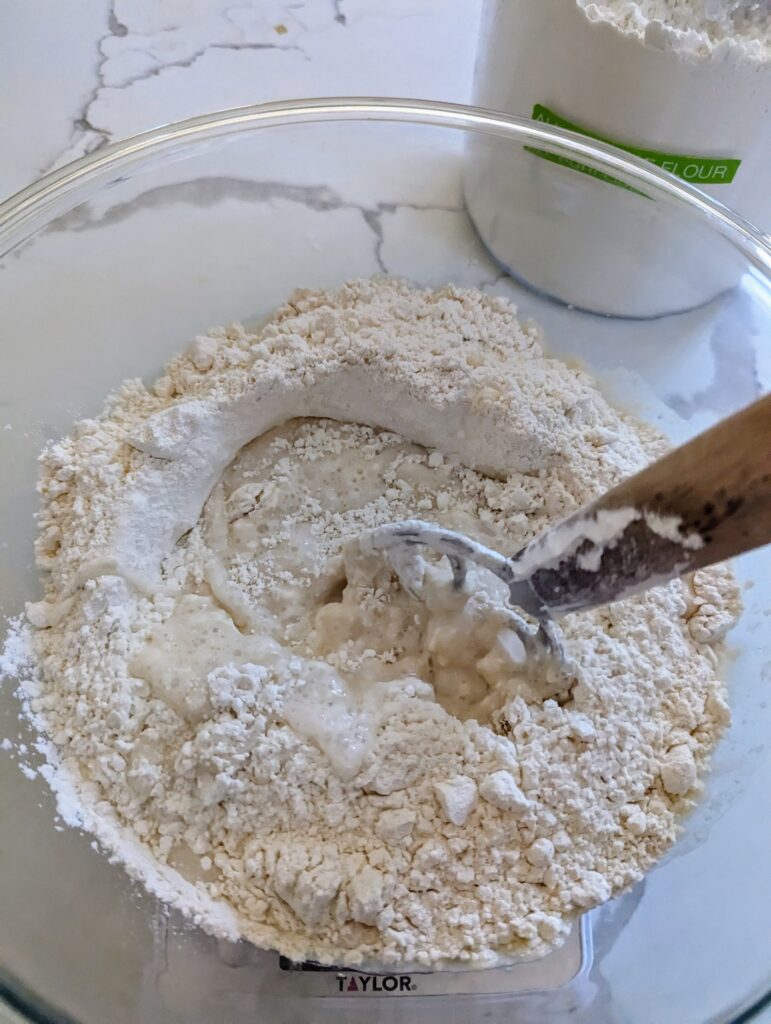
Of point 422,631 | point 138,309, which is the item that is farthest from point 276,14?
point 422,631

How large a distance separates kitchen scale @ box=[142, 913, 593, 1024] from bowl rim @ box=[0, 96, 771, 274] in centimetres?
69

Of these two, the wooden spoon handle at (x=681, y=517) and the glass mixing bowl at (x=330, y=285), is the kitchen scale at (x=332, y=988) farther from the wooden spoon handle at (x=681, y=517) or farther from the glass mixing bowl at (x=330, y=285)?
the wooden spoon handle at (x=681, y=517)

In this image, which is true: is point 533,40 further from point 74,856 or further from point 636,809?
point 74,856

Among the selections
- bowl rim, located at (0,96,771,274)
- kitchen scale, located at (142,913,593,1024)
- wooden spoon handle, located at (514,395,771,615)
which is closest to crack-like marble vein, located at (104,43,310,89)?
bowl rim, located at (0,96,771,274)

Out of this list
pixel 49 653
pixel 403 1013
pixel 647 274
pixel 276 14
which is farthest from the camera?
pixel 276 14

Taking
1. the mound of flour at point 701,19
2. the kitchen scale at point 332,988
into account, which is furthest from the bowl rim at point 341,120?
the kitchen scale at point 332,988

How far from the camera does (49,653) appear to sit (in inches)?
29.7

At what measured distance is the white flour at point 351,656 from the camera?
Answer: 662 millimetres

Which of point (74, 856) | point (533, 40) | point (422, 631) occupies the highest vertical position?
point (533, 40)

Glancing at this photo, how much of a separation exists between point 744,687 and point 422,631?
30 cm

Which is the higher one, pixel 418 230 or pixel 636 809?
pixel 418 230

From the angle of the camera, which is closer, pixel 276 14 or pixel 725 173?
pixel 725 173

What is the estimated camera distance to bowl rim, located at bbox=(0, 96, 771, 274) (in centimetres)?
84

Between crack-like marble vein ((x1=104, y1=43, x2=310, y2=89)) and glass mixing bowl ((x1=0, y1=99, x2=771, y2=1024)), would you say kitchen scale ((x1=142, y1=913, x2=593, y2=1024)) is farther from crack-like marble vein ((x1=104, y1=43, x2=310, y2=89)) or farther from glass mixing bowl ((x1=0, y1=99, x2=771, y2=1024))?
crack-like marble vein ((x1=104, y1=43, x2=310, y2=89))
